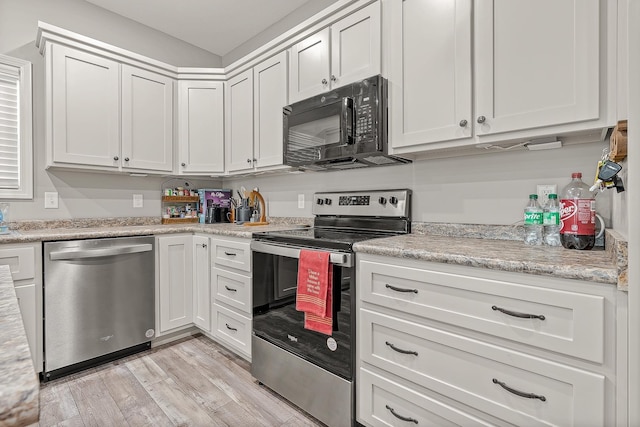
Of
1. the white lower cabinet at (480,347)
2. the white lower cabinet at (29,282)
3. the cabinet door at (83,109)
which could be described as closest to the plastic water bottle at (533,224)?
the white lower cabinet at (480,347)

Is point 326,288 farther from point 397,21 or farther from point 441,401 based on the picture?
point 397,21

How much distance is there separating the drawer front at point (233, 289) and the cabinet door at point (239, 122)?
A: 0.92 meters

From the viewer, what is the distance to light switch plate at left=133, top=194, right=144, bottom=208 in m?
2.88

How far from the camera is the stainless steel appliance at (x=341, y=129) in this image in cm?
177

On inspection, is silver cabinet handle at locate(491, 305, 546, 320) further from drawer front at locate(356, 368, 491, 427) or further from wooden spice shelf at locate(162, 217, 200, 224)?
wooden spice shelf at locate(162, 217, 200, 224)

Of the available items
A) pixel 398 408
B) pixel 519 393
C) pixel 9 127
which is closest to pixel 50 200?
pixel 9 127

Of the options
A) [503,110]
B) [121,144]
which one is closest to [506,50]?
[503,110]

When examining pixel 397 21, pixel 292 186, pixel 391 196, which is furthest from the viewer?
pixel 292 186

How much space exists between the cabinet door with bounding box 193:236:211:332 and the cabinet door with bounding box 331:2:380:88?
5.00 ft

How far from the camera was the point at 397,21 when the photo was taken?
1696 mm

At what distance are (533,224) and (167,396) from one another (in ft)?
6.98

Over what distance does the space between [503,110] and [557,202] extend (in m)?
0.50

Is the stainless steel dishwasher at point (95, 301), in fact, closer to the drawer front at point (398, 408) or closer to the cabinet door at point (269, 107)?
the cabinet door at point (269, 107)

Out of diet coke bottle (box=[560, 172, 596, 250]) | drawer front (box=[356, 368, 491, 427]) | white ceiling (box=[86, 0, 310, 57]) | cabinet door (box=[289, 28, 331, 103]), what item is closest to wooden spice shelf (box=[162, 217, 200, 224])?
cabinet door (box=[289, 28, 331, 103])
